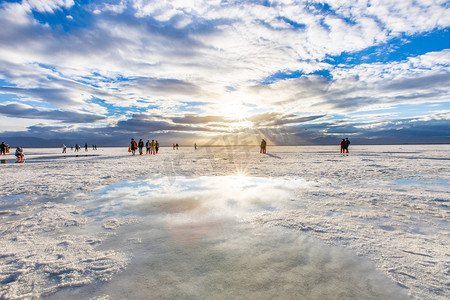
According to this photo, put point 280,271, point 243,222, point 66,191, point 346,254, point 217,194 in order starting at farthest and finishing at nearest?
point 66,191 < point 217,194 < point 243,222 < point 346,254 < point 280,271

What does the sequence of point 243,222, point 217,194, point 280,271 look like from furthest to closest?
1. point 217,194
2. point 243,222
3. point 280,271

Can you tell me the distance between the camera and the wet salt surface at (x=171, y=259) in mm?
2094

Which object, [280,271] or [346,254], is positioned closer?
[280,271]

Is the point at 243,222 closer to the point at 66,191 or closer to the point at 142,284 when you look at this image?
the point at 142,284

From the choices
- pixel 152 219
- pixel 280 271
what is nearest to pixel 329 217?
pixel 280 271

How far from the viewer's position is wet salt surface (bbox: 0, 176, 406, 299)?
6.87ft

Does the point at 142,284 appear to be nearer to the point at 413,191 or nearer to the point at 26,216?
the point at 26,216

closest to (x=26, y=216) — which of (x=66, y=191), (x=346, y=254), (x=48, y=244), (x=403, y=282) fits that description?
(x=48, y=244)

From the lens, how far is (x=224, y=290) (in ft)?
6.81

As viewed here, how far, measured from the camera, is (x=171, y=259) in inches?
103

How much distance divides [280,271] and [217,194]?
380 cm

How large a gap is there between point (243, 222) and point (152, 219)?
5.65ft

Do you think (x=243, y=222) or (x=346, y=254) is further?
(x=243, y=222)

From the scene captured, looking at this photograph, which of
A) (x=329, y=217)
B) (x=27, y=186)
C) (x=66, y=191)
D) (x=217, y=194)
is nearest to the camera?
(x=329, y=217)
